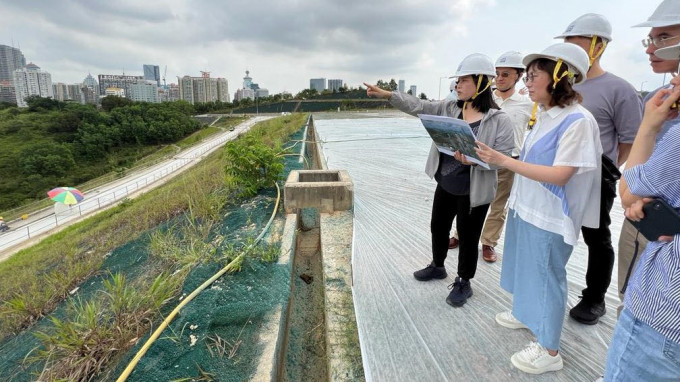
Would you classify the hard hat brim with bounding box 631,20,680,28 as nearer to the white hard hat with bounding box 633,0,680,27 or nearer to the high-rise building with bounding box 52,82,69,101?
the white hard hat with bounding box 633,0,680,27

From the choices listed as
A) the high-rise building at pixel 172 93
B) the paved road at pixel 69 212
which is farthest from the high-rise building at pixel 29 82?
the paved road at pixel 69 212

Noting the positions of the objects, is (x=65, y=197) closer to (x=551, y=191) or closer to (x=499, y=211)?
(x=499, y=211)

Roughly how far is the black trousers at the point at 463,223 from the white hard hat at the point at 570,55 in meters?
0.95

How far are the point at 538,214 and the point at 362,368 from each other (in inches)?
47.2

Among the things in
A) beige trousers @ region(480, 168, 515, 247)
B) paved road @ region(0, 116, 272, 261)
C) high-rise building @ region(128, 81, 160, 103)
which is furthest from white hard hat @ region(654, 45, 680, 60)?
high-rise building @ region(128, 81, 160, 103)

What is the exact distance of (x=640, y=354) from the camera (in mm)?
990

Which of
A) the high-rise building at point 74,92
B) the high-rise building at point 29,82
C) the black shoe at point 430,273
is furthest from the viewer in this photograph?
the high-rise building at point 74,92

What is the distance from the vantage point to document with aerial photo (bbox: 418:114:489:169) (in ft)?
5.93

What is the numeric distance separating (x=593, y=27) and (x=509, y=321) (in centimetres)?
172

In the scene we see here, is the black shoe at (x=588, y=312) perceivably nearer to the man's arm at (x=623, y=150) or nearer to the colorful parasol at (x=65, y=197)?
the man's arm at (x=623, y=150)

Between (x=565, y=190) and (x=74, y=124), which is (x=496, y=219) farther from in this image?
(x=74, y=124)

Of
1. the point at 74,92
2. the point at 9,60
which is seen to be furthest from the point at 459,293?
the point at 9,60

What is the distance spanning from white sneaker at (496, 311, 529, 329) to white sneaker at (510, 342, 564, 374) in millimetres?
298

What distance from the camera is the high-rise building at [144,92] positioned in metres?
107
